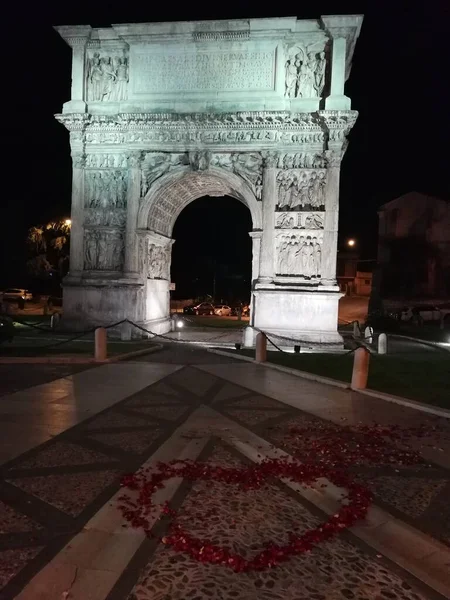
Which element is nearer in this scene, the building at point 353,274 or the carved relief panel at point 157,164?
the carved relief panel at point 157,164

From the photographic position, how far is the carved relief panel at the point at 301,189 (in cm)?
1820

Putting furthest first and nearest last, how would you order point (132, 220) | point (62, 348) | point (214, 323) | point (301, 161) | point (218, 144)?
point (214, 323) → point (132, 220) → point (218, 144) → point (301, 161) → point (62, 348)

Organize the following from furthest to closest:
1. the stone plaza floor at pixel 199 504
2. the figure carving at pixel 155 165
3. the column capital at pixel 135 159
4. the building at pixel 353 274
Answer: the building at pixel 353 274
the figure carving at pixel 155 165
the column capital at pixel 135 159
the stone plaza floor at pixel 199 504

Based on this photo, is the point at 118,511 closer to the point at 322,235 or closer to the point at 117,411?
the point at 117,411

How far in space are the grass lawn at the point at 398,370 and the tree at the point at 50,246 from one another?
86.8ft

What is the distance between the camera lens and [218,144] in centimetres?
1836

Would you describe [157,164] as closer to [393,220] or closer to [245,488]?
[245,488]

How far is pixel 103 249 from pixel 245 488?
52.4ft

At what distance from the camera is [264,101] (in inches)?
712

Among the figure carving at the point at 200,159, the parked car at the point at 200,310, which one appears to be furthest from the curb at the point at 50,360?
the parked car at the point at 200,310

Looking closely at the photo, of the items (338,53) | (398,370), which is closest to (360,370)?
(398,370)

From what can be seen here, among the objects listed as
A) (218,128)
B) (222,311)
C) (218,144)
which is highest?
(218,128)

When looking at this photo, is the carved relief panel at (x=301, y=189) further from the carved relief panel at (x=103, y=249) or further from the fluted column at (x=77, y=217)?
the fluted column at (x=77, y=217)

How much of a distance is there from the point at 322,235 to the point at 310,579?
15803mm
